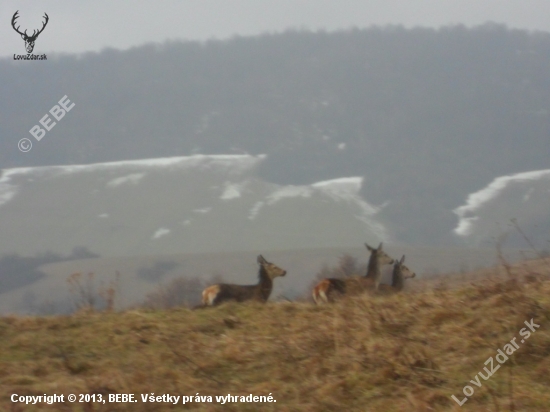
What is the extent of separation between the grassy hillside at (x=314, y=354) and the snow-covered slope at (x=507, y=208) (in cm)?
1235

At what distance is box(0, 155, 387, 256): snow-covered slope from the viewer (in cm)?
2041

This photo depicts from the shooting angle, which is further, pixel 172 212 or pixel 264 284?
pixel 172 212

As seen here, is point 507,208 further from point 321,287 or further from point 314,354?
point 314,354

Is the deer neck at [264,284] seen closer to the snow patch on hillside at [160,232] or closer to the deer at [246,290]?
the deer at [246,290]

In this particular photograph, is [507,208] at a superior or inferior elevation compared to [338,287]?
superior

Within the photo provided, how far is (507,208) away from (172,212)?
34.4ft

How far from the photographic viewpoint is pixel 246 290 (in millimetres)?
11500

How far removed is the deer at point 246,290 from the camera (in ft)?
35.0

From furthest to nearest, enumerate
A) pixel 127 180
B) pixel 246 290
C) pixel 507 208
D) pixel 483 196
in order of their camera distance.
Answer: pixel 127 180, pixel 483 196, pixel 507 208, pixel 246 290

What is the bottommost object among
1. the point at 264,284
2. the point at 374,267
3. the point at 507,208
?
the point at 264,284

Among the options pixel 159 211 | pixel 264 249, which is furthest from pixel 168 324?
pixel 159 211

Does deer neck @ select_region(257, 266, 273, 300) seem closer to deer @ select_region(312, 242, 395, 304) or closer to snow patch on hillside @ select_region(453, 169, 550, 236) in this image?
deer @ select_region(312, 242, 395, 304)

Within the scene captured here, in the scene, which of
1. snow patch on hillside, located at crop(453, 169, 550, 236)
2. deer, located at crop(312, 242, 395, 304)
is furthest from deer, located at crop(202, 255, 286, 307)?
snow patch on hillside, located at crop(453, 169, 550, 236)

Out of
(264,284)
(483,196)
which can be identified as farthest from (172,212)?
(483,196)
